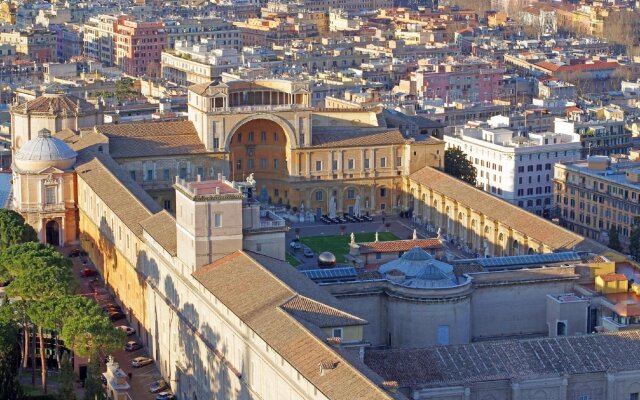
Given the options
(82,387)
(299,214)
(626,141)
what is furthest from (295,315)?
(626,141)

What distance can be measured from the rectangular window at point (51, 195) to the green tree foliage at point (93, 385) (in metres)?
45.1

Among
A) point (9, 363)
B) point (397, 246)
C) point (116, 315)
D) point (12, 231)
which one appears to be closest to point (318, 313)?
point (9, 363)

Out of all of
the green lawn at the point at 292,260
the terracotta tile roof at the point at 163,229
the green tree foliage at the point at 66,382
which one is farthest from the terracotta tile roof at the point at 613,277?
A: the green tree foliage at the point at 66,382

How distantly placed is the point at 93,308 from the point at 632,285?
31334mm

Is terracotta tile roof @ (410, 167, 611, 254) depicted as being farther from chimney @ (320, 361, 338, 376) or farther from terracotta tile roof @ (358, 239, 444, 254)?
chimney @ (320, 361, 338, 376)

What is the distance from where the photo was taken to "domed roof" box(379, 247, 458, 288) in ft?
308

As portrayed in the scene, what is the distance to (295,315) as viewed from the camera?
266 ft

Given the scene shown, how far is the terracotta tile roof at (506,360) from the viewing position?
82.1m

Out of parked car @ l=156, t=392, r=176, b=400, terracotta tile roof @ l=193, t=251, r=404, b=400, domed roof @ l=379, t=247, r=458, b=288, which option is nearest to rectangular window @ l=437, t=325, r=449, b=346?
domed roof @ l=379, t=247, r=458, b=288

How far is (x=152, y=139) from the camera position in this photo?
138375 millimetres

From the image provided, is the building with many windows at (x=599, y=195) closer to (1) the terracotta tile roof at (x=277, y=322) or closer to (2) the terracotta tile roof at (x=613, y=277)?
(2) the terracotta tile roof at (x=613, y=277)

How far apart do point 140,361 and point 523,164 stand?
5427 cm

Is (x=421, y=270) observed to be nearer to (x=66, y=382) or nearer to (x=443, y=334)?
(x=443, y=334)

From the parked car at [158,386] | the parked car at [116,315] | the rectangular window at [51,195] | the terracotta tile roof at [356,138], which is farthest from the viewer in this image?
the terracotta tile roof at [356,138]
